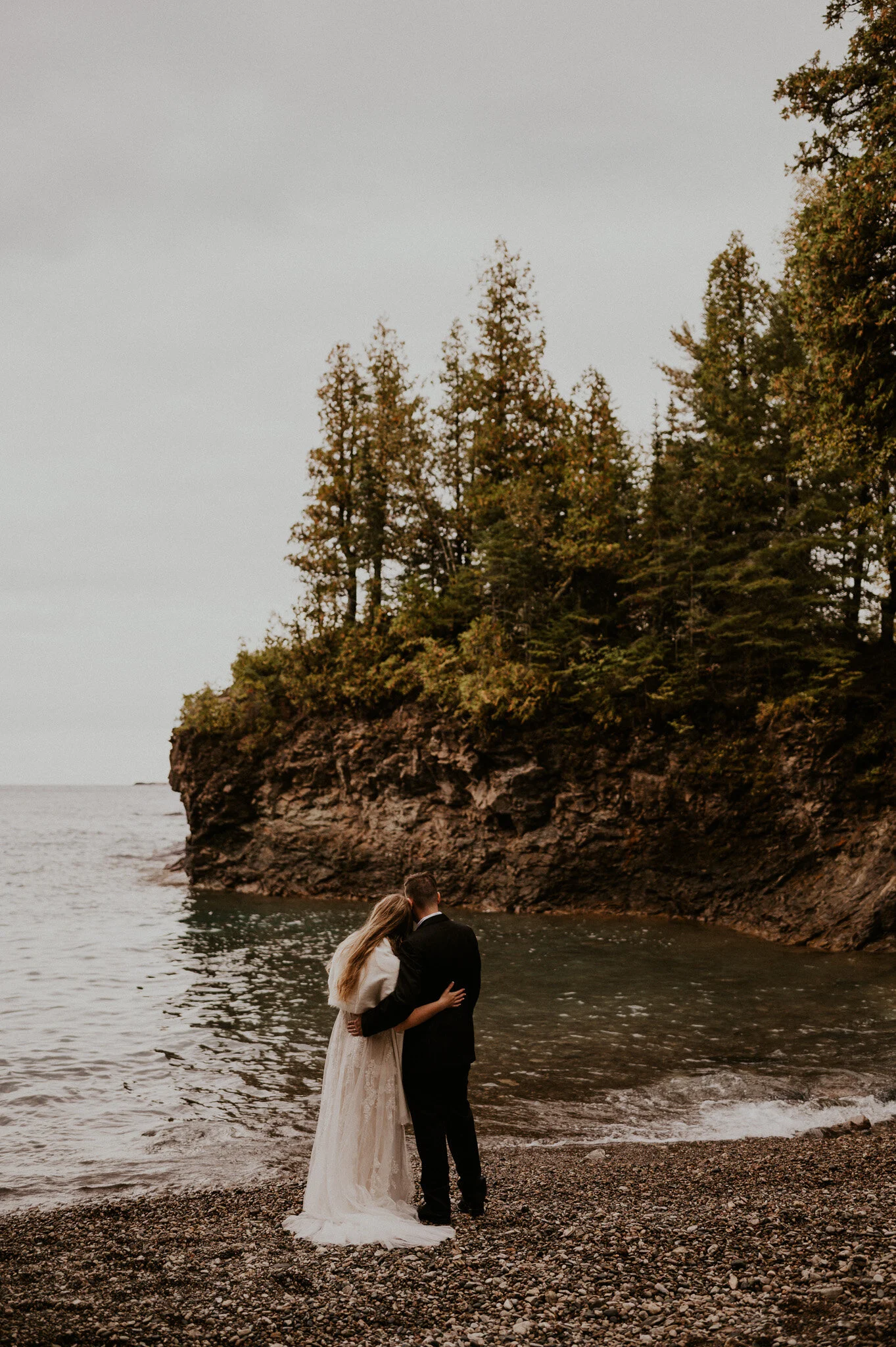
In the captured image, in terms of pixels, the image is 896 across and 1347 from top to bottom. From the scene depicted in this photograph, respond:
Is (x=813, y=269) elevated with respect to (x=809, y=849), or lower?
elevated

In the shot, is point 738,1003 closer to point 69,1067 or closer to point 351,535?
point 69,1067

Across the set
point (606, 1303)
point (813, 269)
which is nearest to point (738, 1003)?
point (606, 1303)

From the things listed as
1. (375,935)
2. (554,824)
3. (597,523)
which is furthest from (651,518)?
(375,935)

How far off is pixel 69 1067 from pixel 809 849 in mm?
19431

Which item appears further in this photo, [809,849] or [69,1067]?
[809,849]

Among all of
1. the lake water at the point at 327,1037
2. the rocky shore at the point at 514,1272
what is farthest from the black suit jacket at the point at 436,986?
the lake water at the point at 327,1037

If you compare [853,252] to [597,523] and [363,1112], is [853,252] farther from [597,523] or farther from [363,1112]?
[363,1112]

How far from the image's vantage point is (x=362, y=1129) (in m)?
7.24

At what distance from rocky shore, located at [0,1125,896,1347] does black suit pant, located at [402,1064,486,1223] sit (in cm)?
30

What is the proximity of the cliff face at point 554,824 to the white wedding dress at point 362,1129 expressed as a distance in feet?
61.8

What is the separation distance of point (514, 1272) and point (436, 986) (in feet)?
6.59

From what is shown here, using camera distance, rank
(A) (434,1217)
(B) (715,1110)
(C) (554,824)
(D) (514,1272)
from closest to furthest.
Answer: (D) (514,1272) < (A) (434,1217) < (B) (715,1110) < (C) (554,824)

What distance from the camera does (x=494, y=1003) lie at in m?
17.9

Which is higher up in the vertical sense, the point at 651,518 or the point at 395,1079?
the point at 651,518
